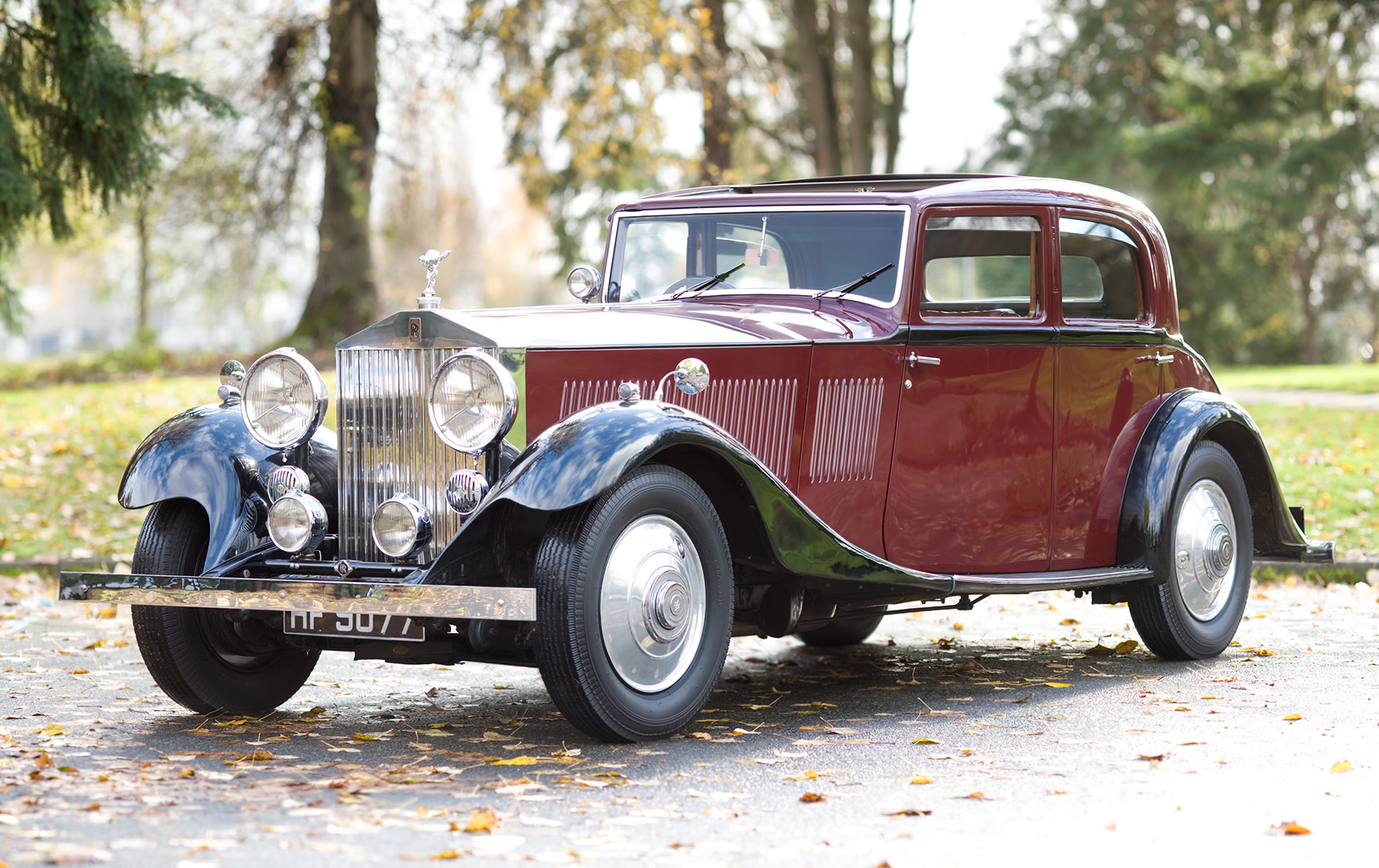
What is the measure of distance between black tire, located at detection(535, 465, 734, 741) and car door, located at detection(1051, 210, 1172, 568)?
1984 millimetres

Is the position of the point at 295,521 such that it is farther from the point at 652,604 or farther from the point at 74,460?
the point at 74,460

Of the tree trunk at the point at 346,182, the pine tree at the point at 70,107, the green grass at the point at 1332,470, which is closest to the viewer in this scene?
the green grass at the point at 1332,470

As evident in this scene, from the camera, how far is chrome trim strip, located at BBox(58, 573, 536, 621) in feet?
14.9

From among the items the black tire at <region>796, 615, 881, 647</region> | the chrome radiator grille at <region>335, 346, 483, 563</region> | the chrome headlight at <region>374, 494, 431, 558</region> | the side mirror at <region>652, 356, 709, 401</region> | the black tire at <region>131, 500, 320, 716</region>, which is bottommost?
the black tire at <region>796, 615, 881, 647</region>

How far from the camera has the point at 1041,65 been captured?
29750 millimetres

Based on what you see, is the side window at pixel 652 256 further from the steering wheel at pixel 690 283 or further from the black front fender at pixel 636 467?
the black front fender at pixel 636 467

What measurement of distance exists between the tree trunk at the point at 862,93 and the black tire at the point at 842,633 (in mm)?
14403

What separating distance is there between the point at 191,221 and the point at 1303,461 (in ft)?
58.2

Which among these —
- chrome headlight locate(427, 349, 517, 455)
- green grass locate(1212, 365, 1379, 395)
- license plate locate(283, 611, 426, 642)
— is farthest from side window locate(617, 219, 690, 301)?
green grass locate(1212, 365, 1379, 395)

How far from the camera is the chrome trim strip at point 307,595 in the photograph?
14.9 ft

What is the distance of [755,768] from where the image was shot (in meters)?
4.73

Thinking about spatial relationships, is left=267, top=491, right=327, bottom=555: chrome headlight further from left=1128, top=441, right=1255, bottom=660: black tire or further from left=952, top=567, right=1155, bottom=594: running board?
left=1128, top=441, right=1255, bottom=660: black tire

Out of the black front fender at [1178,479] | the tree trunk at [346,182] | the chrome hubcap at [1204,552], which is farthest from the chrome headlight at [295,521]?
the tree trunk at [346,182]

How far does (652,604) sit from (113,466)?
8.88 metres
